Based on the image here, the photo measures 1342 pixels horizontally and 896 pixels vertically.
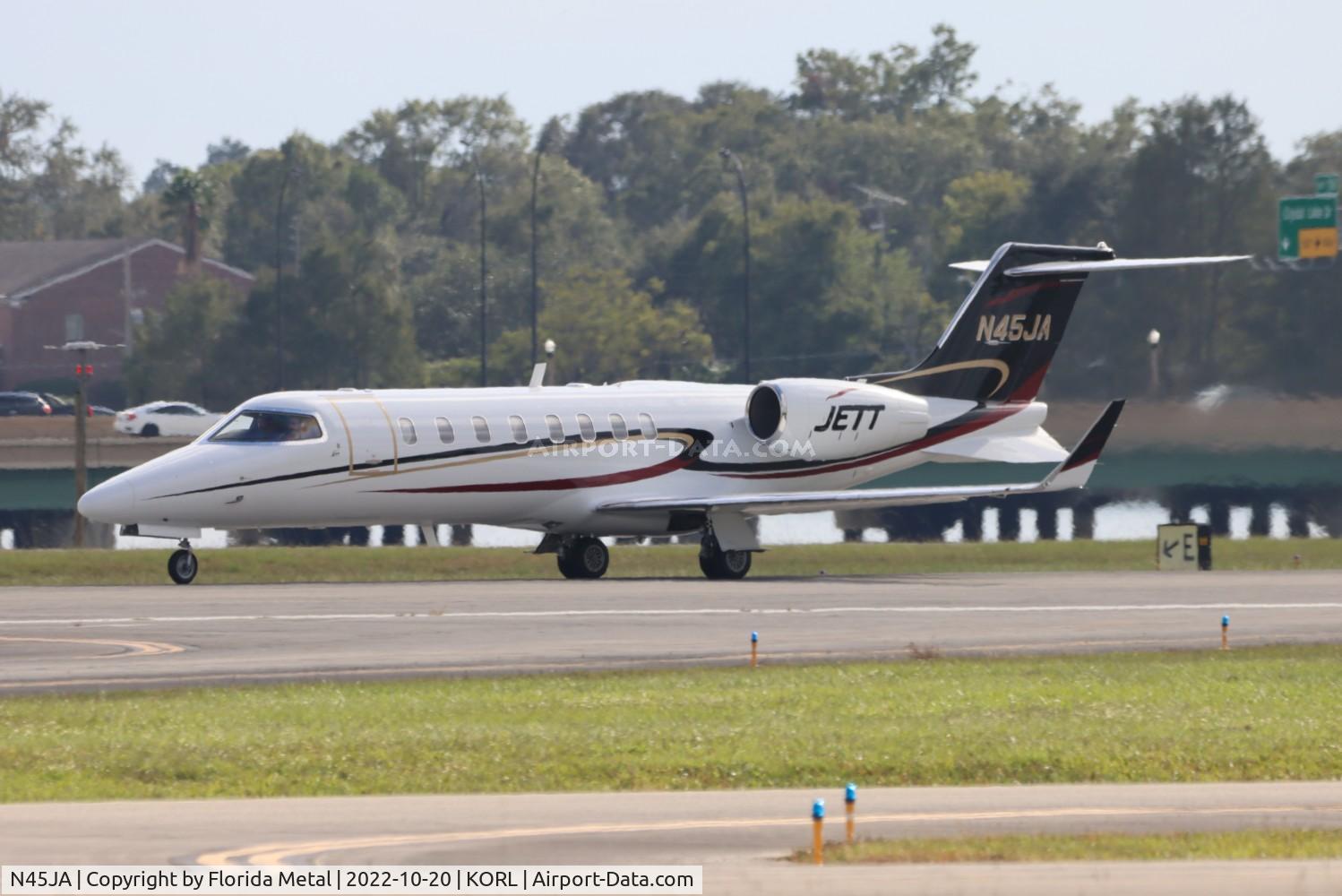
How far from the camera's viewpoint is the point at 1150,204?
2589 inches

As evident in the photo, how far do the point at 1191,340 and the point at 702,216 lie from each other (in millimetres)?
58543

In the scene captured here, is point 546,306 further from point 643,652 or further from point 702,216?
point 643,652

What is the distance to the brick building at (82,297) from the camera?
367 feet

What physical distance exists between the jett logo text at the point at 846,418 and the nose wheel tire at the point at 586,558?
4394 millimetres

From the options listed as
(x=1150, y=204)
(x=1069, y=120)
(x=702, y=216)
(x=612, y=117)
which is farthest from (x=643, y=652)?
(x=612, y=117)

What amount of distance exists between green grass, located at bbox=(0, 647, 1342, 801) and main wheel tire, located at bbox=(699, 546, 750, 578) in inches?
516

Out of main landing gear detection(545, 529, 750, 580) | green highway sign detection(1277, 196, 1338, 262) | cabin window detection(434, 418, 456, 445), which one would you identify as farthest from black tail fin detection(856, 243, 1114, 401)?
green highway sign detection(1277, 196, 1338, 262)

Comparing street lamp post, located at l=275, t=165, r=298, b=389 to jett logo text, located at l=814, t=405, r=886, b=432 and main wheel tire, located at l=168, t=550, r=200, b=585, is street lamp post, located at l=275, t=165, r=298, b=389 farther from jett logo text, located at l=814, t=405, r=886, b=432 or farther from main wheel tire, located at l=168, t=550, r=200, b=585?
main wheel tire, located at l=168, t=550, r=200, b=585

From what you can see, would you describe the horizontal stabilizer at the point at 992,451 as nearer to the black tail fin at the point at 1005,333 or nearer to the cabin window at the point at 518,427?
the black tail fin at the point at 1005,333

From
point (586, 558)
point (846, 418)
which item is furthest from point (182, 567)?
point (846, 418)

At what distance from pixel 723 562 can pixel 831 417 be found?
3.34 metres

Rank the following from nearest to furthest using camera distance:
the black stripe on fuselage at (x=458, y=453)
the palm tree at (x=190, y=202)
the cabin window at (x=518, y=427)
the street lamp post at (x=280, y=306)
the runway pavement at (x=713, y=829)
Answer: the runway pavement at (x=713, y=829) < the black stripe on fuselage at (x=458, y=453) < the cabin window at (x=518, y=427) < the street lamp post at (x=280, y=306) < the palm tree at (x=190, y=202)

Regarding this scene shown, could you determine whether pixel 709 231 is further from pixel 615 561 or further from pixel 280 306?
pixel 615 561

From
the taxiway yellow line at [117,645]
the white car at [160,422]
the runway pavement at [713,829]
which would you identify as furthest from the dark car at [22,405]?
the runway pavement at [713,829]
